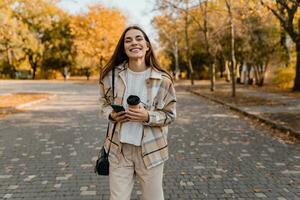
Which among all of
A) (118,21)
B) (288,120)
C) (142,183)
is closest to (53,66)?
(118,21)

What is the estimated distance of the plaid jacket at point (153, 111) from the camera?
301 centimetres

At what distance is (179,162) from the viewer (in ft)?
23.1

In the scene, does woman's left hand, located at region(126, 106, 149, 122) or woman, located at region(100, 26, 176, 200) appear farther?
woman, located at region(100, 26, 176, 200)

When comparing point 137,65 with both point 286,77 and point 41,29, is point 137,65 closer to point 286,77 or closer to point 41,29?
point 286,77

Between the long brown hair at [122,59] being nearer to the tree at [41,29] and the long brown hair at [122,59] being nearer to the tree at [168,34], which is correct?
the tree at [168,34]

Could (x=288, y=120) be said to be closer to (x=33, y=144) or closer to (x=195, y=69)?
(x=33, y=144)

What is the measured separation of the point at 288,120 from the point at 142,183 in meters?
9.35

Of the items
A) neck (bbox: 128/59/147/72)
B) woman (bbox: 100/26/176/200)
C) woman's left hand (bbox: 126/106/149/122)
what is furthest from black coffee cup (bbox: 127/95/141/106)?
neck (bbox: 128/59/147/72)

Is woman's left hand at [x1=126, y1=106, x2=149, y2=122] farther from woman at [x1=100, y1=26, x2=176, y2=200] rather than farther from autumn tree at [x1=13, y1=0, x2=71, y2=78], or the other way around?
autumn tree at [x1=13, y1=0, x2=71, y2=78]

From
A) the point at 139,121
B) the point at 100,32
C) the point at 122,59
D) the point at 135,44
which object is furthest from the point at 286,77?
the point at 139,121

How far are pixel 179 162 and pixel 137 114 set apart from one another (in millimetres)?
4357

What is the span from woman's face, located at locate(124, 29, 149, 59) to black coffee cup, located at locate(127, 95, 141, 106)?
1.17ft

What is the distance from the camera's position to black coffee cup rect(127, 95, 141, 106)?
2824mm

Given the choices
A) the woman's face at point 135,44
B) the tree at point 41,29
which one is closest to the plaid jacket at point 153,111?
the woman's face at point 135,44
